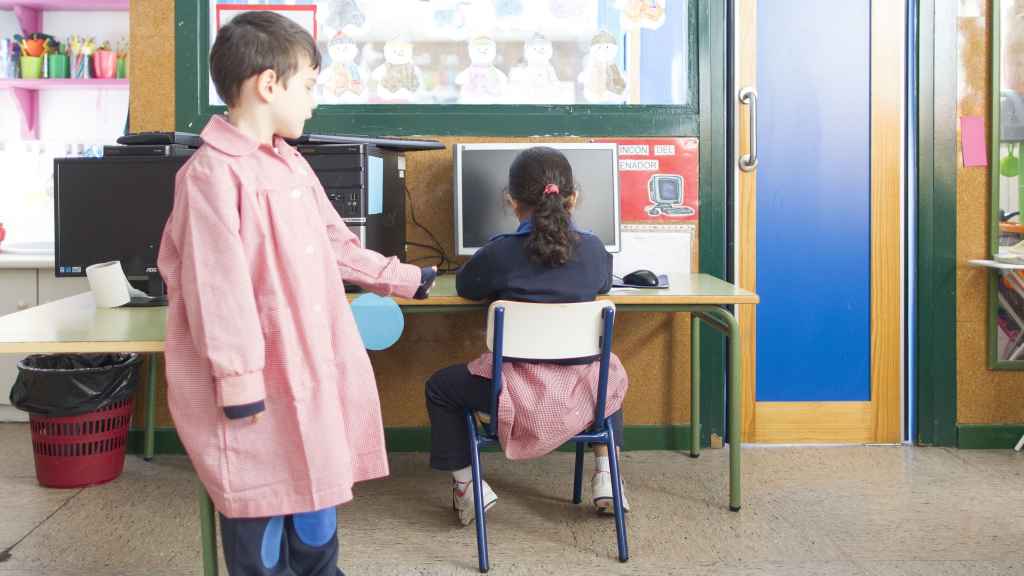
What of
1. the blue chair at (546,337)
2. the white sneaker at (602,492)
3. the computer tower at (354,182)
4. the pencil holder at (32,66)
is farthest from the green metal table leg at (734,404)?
the pencil holder at (32,66)

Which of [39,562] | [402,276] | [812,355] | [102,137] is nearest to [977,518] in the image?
[812,355]

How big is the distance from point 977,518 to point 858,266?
3.35ft

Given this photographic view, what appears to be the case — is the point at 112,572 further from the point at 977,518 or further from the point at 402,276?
the point at 977,518

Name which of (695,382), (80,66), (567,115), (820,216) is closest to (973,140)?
(820,216)

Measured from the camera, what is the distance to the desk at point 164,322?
1.88m

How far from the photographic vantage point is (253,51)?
162 cm

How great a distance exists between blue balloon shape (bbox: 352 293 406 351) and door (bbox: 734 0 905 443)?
1.40 m

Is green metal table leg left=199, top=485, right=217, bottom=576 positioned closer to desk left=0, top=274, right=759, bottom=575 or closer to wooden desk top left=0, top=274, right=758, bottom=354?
desk left=0, top=274, right=759, bottom=575

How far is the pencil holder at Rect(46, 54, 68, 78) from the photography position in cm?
411

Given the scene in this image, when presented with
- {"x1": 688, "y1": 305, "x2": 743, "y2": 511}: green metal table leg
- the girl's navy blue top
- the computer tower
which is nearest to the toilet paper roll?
the computer tower

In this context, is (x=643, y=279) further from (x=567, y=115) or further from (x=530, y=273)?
(x=567, y=115)

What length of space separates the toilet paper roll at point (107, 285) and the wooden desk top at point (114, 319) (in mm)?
32

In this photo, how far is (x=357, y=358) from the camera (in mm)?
1727

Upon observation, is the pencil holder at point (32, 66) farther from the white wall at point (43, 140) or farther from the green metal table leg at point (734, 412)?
the green metal table leg at point (734, 412)
